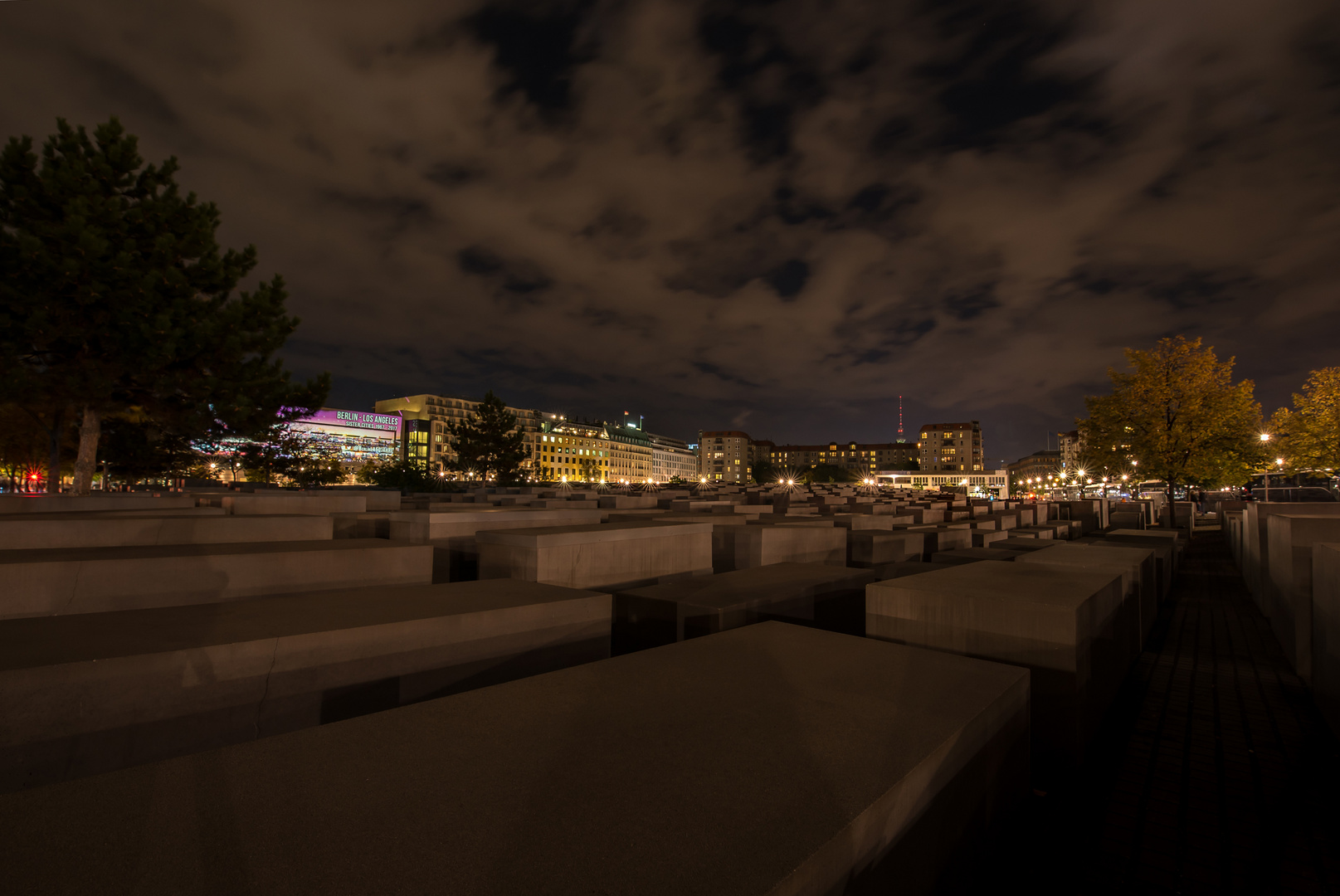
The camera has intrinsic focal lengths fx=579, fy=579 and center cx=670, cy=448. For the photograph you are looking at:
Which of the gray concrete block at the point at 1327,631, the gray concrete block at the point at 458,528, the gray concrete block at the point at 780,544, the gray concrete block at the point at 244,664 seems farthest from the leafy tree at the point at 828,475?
the gray concrete block at the point at 244,664

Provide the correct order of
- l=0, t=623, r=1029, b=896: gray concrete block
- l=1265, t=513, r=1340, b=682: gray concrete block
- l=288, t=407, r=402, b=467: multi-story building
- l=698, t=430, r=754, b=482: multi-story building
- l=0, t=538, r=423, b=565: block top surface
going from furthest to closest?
l=698, t=430, r=754, b=482: multi-story building
l=288, t=407, r=402, b=467: multi-story building
l=1265, t=513, r=1340, b=682: gray concrete block
l=0, t=538, r=423, b=565: block top surface
l=0, t=623, r=1029, b=896: gray concrete block

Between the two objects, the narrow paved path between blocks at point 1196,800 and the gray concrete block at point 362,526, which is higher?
the gray concrete block at point 362,526

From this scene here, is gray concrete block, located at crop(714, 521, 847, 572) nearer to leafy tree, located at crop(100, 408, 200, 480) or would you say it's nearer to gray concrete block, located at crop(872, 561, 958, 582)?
gray concrete block, located at crop(872, 561, 958, 582)

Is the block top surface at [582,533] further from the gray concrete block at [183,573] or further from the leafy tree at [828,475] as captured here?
the leafy tree at [828,475]

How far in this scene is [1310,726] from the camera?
5418 millimetres

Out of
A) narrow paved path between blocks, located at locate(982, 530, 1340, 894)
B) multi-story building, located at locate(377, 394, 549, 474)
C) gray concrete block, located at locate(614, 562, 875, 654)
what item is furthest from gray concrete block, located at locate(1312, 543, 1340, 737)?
multi-story building, located at locate(377, 394, 549, 474)

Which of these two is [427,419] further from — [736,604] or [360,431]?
[736,604]

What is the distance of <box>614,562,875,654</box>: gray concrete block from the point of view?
5234mm

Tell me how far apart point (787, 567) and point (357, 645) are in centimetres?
517

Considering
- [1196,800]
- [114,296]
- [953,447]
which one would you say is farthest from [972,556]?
[953,447]

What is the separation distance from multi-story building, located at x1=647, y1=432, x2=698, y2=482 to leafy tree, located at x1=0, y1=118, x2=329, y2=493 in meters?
159

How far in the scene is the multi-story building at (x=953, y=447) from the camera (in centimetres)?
15325

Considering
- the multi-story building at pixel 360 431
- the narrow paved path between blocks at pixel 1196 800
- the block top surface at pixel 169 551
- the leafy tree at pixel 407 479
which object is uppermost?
the multi-story building at pixel 360 431

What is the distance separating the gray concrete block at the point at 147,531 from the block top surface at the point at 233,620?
11.5 ft
